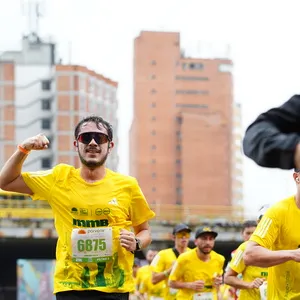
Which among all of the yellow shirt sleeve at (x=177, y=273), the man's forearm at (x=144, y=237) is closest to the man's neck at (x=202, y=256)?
the yellow shirt sleeve at (x=177, y=273)

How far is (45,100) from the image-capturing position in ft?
385

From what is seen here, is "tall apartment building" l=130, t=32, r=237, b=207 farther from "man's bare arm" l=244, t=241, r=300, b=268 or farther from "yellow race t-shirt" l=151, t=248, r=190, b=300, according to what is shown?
"man's bare arm" l=244, t=241, r=300, b=268

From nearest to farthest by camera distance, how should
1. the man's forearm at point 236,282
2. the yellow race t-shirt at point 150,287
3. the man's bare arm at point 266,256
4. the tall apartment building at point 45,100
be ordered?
1. the man's bare arm at point 266,256
2. the man's forearm at point 236,282
3. the yellow race t-shirt at point 150,287
4. the tall apartment building at point 45,100

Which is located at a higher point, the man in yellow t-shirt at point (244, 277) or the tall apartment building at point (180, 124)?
the tall apartment building at point (180, 124)

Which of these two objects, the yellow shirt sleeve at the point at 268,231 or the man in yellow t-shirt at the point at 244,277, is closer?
the yellow shirt sleeve at the point at 268,231

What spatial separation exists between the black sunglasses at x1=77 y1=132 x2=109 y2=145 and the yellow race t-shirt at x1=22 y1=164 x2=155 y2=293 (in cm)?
39

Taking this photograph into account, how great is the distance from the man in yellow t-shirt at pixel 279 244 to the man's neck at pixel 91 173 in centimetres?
150

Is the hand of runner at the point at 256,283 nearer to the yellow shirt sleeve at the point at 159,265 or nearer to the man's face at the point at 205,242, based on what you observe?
the man's face at the point at 205,242

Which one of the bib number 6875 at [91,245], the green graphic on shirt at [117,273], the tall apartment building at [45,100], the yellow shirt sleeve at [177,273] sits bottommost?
the yellow shirt sleeve at [177,273]

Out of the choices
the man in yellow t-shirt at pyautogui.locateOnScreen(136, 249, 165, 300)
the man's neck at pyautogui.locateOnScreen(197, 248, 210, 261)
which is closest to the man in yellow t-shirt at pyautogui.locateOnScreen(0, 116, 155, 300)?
the man's neck at pyautogui.locateOnScreen(197, 248, 210, 261)

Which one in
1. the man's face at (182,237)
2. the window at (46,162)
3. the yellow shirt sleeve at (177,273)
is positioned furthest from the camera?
the window at (46,162)

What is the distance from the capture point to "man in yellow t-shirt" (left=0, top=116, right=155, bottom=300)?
805cm

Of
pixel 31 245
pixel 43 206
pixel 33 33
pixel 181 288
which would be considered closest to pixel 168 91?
pixel 33 33

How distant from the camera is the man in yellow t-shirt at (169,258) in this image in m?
15.0
